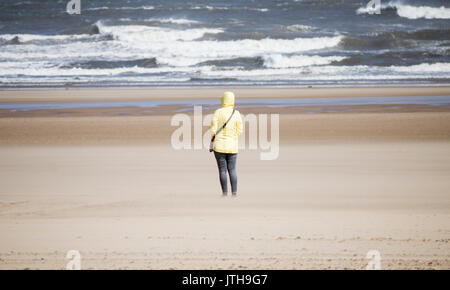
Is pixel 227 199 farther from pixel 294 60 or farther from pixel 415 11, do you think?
pixel 415 11

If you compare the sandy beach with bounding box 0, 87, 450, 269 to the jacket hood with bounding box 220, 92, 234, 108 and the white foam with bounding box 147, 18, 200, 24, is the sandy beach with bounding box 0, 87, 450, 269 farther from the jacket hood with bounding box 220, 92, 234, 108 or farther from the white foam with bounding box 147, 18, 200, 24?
the white foam with bounding box 147, 18, 200, 24

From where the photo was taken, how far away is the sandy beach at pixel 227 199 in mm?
4664

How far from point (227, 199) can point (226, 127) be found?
747 millimetres

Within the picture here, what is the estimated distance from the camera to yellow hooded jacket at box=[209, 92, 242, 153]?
674 centimetres

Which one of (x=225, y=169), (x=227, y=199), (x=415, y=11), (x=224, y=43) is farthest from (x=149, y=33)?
(x=227, y=199)

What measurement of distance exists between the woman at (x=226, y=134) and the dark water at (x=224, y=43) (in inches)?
615

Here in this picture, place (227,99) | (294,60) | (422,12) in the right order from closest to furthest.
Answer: (227,99), (294,60), (422,12)

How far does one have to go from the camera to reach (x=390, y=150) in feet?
32.7

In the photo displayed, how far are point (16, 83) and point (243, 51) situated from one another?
11974 millimetres

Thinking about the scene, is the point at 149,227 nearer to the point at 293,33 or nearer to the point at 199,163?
the point at 199,163

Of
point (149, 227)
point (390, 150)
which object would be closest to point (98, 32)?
point (390, 150)

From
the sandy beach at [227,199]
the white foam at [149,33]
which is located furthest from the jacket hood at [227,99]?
the white foam at [149,33]

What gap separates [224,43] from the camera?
33.6 metres

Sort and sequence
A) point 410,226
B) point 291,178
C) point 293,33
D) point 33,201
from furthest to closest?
point 293,33 < point 291,178 < point 33,201 < point 410,226
